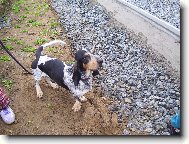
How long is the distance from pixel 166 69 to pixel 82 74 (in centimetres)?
238

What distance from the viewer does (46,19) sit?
11.3 m

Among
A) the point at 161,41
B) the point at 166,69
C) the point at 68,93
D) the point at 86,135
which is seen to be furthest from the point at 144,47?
the point at 86,135

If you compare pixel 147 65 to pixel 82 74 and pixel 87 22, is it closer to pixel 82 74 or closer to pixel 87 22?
pixel 82 74

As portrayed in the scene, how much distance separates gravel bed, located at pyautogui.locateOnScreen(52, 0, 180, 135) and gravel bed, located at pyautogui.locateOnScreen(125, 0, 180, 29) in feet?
4.25

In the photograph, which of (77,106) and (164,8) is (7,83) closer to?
(77,106)

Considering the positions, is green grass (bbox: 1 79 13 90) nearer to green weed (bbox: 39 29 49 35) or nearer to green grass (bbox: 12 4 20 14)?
green weed (bbox: 39 29 49 35)

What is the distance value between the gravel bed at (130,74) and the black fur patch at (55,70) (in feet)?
3.75

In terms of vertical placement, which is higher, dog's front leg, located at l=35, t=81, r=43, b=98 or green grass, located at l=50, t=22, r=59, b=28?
dog's front leg, located at l=35, t=81, r=43, b=98

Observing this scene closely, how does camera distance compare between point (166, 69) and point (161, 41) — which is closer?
point (166, 69)

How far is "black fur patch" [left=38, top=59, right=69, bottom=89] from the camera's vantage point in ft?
21.7

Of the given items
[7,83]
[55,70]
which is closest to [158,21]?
[55,70]

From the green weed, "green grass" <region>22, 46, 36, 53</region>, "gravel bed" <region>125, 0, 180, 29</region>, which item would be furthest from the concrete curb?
"green grass" <region>22, 46, 36, 53</region>

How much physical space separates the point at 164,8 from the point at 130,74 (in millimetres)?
4311

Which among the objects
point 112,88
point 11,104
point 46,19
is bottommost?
point 46,19
